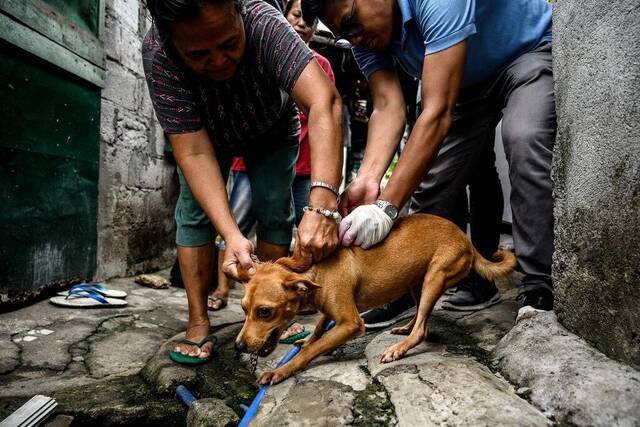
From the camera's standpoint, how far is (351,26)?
7.39 ft

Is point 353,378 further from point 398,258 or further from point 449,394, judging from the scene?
point 398,258

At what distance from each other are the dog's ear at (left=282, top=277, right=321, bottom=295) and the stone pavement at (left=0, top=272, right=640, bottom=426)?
1.16 ft

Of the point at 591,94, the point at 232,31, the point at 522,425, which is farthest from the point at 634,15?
the point at 232,31

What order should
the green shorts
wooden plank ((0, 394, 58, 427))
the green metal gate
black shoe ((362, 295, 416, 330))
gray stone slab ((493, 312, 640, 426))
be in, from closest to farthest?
1. gray stone slab ((493, 312, 640, 426))
2. wooden plank ((0, 394, 58, 427))
3. the green shorts
4. black shoe ((362, 295, 416, 330))
5. the green metal gate

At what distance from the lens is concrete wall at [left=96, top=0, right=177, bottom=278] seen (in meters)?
4.30

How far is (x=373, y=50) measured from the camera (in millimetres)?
2482

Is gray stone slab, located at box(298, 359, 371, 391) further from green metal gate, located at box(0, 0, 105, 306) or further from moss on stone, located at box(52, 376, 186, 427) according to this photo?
green metal gate, located at box(0, 0, 105, 306)

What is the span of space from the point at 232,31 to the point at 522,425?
1.85 metres

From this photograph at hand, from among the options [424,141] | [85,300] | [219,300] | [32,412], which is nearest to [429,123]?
[424,141]

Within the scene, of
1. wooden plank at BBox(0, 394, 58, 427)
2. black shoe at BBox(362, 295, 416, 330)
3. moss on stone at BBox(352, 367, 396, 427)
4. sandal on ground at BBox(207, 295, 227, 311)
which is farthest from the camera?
sandal on ground at BBox(207, 295, 227, 311)

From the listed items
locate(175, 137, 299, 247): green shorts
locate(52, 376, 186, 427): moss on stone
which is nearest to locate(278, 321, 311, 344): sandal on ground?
locate(175, 137, 299, 247): green shorts

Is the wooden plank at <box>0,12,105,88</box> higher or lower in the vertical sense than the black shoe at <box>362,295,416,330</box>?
higher

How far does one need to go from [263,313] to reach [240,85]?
118 centimetres

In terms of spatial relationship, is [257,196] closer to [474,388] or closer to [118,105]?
[474,388]
